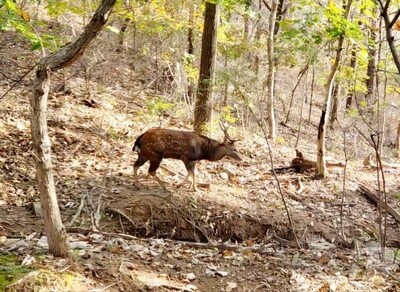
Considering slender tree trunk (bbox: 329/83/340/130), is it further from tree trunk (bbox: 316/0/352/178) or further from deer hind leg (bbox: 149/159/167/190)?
deer hind leg (bbox: 149/159/167/190)

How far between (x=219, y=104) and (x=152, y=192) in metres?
8.54

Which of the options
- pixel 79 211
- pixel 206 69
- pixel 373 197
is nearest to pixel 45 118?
pixel 79 211

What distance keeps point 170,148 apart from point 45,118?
190 inches

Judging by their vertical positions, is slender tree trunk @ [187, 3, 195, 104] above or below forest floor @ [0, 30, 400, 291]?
above

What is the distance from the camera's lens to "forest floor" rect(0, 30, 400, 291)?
491cm

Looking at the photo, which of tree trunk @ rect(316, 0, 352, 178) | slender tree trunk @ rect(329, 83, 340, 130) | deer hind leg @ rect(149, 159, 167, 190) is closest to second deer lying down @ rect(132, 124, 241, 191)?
deer hind leg @ rect(149, 159, 167, 190)

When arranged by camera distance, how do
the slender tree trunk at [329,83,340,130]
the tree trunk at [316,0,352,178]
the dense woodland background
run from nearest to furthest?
the dense woodland background, the tree trunk at [316,0,352,178], the slender tree trunk at [329,83,340,130]

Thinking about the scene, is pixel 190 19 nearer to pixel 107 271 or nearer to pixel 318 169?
pixel 318 169

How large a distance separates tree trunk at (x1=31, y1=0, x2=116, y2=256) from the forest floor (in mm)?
292

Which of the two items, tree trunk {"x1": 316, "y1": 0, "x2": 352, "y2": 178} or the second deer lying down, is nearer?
the second deer lying down

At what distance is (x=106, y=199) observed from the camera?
7.98 m

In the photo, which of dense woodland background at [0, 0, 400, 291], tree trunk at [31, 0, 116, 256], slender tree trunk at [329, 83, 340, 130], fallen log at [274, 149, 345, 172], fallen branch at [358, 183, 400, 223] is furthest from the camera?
slender tree trunk at [329, 83, 340, 130]

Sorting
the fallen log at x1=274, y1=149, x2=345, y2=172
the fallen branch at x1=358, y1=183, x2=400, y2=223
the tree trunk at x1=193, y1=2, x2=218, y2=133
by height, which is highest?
the tree trunk at x1=193, y1=2, x2=218, y2=133

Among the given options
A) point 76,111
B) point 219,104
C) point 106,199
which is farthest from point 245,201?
point 219,104
